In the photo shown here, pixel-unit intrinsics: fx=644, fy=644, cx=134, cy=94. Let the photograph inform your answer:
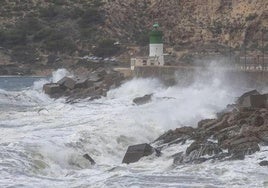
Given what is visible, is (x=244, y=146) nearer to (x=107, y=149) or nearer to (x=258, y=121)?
(x=258, y=121)

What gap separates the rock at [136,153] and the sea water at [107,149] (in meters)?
0.15

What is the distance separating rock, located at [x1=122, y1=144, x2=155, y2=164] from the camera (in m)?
13.5

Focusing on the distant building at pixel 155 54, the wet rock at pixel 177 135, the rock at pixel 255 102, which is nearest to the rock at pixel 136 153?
the wet rock at pixel 177 135

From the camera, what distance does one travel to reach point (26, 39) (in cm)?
6762

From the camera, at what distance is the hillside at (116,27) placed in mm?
62438

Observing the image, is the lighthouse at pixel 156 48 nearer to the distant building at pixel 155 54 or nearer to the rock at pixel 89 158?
the distant building at pixel 155 54

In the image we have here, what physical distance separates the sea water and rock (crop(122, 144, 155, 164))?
0.15m

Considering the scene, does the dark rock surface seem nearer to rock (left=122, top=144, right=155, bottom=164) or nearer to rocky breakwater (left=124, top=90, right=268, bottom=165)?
rocky breakwater (left=124, top=90, right=268, bottom=165)

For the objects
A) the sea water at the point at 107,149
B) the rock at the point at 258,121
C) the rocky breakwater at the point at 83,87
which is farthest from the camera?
the rocky breakwater at the point at 83,87

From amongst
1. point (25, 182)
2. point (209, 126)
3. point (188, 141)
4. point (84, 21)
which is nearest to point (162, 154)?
point (188, 141)

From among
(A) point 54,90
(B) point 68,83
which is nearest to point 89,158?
(A) point 54,90

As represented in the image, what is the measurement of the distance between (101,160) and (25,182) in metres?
2.97

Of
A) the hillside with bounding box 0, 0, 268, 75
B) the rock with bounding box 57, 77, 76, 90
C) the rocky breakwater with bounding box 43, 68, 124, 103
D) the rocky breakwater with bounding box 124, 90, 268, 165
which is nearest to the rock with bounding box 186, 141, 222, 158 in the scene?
the rocky breakwater with bounding box 124, 90, 268, 165

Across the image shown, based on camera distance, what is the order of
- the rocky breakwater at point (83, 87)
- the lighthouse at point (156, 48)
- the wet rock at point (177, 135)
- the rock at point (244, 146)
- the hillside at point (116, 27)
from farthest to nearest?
the hillside at point (116, 27), the lighthouse at point (156, 48), the rocky breakwater at point (83, 87), the wet rock at point (177, 135), the rock at point (244, 146)
